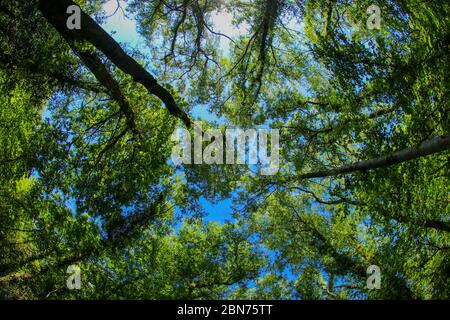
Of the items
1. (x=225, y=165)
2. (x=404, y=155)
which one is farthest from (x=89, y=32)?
(x=404, y=155)

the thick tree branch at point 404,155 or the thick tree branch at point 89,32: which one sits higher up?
the thick tree branch at point 89,32

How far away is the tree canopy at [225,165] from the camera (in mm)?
9578

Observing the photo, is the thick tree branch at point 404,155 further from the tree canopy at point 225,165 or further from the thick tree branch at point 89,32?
the thick tree branch at point 89,32

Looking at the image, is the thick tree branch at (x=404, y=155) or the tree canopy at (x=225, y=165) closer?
the thick tree branch at (x=404, y=155)

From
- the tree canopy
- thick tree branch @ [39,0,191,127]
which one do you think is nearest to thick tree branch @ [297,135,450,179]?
the tree canopy


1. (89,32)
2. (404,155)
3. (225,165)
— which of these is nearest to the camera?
(404,155)

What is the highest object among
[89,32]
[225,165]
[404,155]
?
[89,32]

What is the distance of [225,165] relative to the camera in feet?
48.0

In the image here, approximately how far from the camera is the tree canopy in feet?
31.4

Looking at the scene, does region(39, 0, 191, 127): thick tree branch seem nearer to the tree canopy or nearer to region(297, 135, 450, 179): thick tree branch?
the tree canopy

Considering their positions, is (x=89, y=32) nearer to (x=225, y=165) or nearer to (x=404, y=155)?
(x=225, y=165)

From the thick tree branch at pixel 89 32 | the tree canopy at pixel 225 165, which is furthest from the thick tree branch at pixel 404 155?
the thick tree branch at pixel 89 32

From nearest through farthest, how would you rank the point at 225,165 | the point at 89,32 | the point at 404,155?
the point at 404,155 → the point at 89,32 → the point at 225,165
